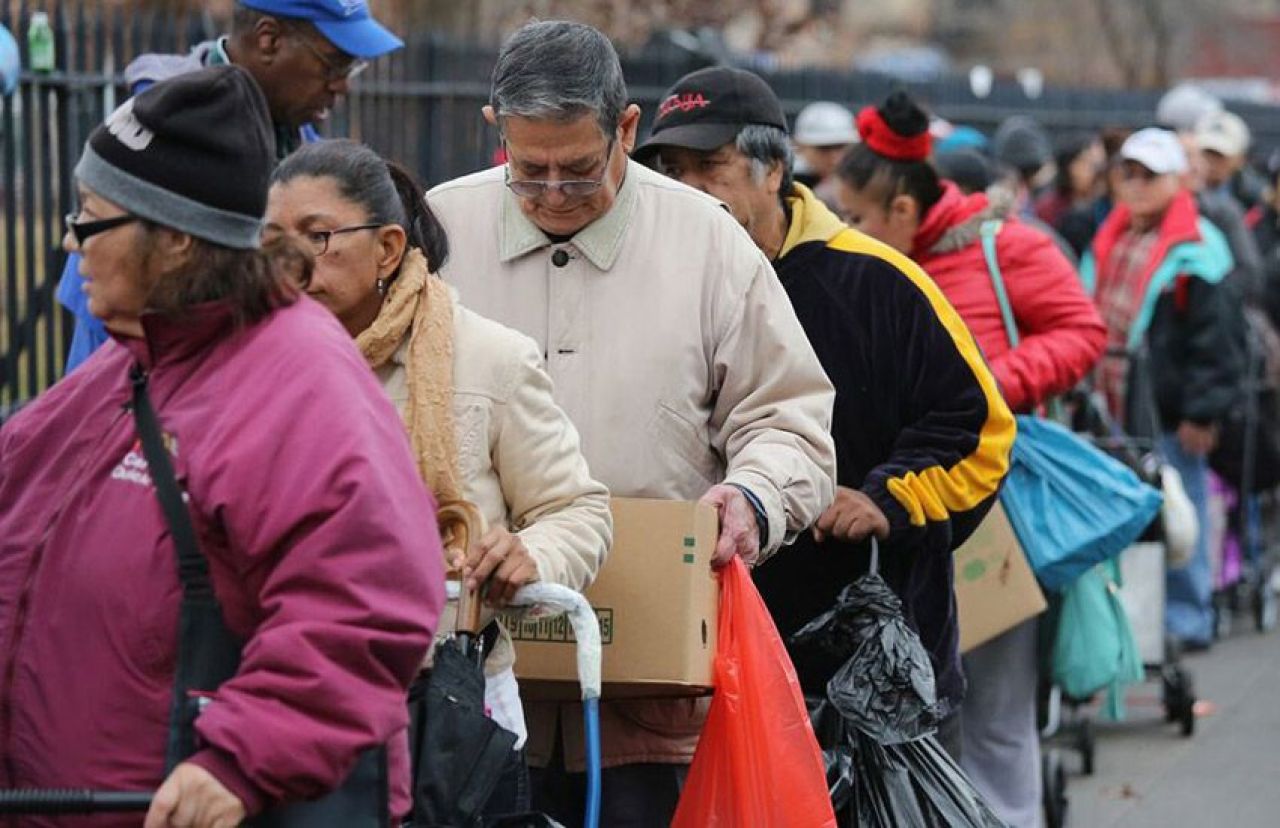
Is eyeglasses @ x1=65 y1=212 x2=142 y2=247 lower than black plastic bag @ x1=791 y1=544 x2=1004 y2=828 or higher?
higher

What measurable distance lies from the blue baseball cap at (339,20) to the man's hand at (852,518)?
1.45 meters

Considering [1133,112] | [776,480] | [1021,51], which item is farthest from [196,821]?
[1021,51]

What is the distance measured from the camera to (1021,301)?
24.2ft

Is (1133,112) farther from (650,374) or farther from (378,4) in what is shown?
(650,374)

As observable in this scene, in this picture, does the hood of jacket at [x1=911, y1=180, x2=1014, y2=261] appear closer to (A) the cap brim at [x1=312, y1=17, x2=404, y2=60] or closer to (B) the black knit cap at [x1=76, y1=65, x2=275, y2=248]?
(A) the cap brim at [x1=312, y1=17, x2=404, y2=60]

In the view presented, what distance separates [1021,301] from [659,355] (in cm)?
295

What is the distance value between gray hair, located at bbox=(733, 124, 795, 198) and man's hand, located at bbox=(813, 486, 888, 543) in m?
0.71

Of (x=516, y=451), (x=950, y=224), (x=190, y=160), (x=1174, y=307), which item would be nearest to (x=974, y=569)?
(x=950, y=224)

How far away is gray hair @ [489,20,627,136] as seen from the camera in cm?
449

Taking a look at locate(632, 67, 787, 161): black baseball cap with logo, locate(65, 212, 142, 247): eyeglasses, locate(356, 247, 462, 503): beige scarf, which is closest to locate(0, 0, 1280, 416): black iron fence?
locate(632, 67, 787, 161): black baseball cap with logo

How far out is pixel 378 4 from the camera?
55.3ft

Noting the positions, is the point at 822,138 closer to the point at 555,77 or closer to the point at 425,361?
the point at 555,77

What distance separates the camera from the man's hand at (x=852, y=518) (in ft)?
17.4

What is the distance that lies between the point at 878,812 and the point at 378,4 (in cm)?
1244
